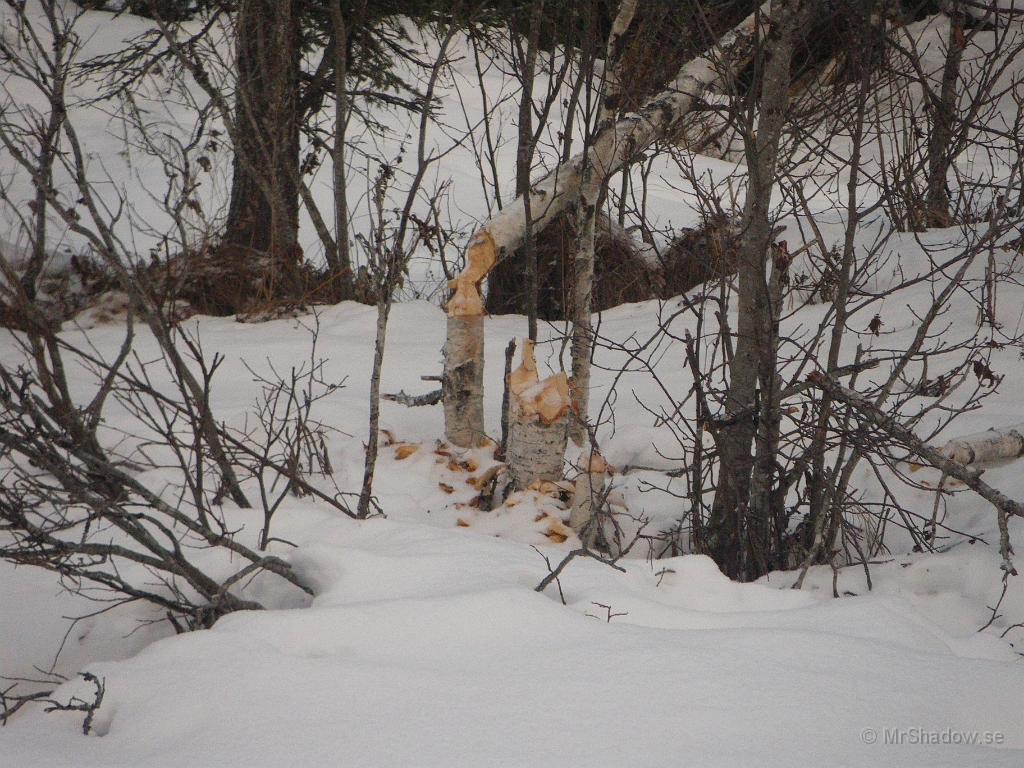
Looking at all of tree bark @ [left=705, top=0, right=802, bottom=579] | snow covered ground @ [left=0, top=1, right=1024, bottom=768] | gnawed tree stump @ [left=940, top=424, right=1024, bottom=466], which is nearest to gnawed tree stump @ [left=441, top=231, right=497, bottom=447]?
snow covered ground @ [left=0, top=1, right=1024, bottom=768]

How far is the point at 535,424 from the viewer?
12.1 ft

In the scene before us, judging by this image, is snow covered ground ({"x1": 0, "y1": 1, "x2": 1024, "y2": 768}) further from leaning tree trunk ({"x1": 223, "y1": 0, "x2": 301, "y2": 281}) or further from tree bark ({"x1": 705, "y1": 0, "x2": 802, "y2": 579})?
leaning tree trunk ({"x1": 223, "y1": 0, "x2": 301, "y2": 281})

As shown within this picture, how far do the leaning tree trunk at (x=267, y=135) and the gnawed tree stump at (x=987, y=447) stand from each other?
5167 mm

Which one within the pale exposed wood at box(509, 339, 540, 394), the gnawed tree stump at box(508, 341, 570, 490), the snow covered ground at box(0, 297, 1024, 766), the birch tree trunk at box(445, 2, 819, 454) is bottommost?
the snow covered ground at box(0, 297, 1024, 766)

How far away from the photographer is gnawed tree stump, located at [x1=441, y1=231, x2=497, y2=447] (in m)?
3.97

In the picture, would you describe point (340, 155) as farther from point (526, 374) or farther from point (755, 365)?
point (755, 365)

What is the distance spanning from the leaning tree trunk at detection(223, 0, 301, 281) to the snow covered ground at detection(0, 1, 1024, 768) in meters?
4.47

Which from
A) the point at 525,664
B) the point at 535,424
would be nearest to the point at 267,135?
the point at 535,424

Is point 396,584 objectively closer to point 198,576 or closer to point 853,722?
point 198,576

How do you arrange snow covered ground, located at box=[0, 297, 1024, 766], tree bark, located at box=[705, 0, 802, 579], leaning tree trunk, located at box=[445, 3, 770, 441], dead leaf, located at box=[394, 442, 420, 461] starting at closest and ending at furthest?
snow covered ground, located at box=[0, 297, 1024, 766] < tree bark, located at box=[705, 0, 802, 579] < leaning tree trunk, located at box=[445, 3, 770, 441] < dead leaf, located at box=[394, 442, 420, 461]

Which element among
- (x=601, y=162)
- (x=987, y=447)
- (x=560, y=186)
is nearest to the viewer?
(x=987, y=447)

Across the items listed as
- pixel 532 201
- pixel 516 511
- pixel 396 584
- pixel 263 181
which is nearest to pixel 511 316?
pixel 263 181

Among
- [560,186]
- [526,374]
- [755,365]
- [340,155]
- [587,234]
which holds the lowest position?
[526,374]

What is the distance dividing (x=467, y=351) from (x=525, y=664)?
93.6 inches
